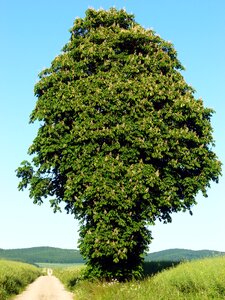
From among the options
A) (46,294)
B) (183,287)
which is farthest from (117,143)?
(46,294)

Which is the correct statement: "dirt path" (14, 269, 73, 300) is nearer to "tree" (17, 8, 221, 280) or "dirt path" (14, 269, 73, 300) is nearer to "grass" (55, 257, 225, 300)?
"tree" (17, 8, 221, 280)

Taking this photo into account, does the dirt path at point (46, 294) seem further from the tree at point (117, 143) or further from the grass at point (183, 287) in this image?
the grass at point (183, 287)

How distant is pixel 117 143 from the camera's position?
98.8 feet

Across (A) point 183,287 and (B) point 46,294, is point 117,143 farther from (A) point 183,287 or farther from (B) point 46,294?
(B) point 46,294

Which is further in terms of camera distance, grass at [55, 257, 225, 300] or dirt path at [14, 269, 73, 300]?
dirt path at [14, 269, 73, 300]

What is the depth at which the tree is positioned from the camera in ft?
95.5

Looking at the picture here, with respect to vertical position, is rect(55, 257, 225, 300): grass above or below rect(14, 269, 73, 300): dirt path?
above

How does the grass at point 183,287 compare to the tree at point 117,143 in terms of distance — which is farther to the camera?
the tree at point 117,143

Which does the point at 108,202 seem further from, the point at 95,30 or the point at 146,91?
the point at 95,30

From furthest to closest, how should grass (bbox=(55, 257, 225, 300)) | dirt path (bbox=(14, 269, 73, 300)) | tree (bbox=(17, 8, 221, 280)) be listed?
dirt path (bbox=(14, 269, 73, 300)) → tree (bbox=(17, 8, 221, 280)) → grass (bbox=(55, 257, 225, 300))

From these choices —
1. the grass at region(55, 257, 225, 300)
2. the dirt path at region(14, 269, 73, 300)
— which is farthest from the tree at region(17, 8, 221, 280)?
the grass at region(55, 257, 225, 300)

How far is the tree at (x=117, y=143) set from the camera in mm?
29109

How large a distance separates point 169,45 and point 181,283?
20006mm

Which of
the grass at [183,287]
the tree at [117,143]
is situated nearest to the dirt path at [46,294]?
the tree at [117,143]
